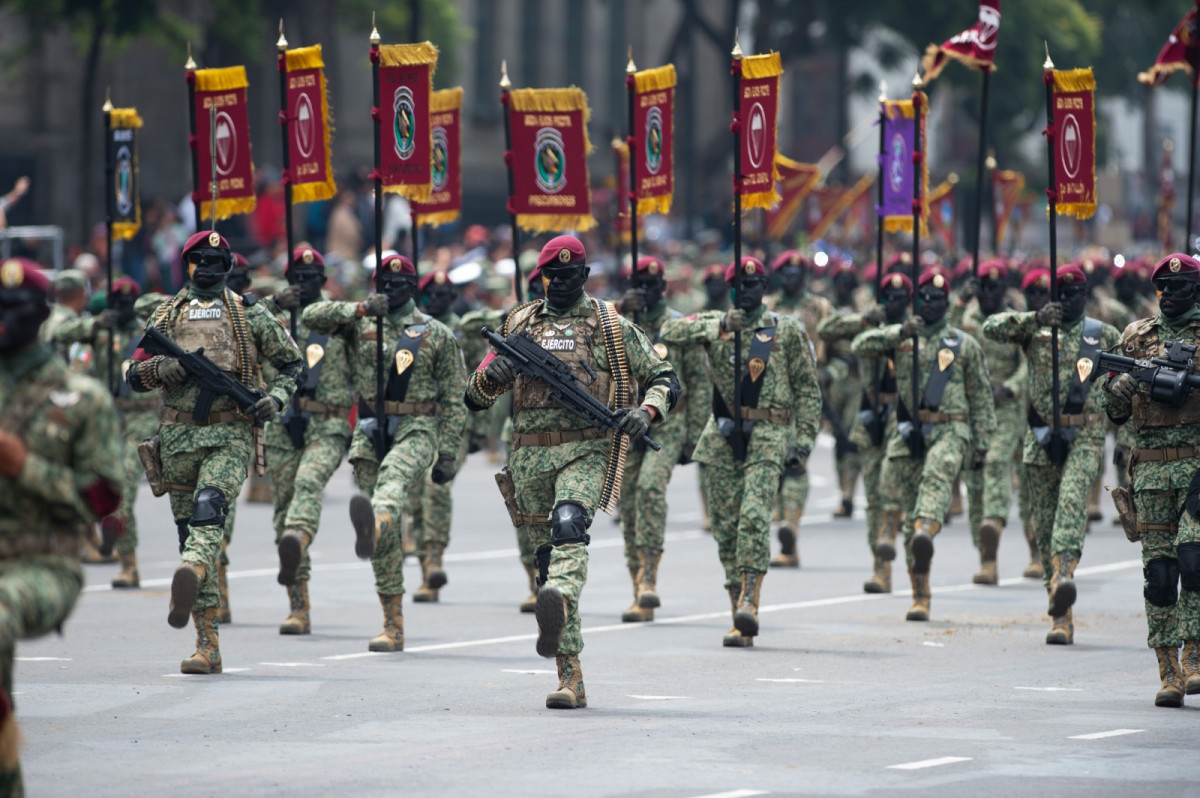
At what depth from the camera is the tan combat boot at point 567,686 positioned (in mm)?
10156

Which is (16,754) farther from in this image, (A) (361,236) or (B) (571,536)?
(A) (361,236)

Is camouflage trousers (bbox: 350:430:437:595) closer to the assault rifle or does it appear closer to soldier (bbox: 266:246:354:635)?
soldier (bbox: 266:246:354:635)

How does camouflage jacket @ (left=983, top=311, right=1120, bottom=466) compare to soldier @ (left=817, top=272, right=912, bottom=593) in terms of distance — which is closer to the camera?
camouflage jacket @ (left=983, top=311, right=1120, bottom=466)

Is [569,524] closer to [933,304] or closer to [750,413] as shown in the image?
[750,413]

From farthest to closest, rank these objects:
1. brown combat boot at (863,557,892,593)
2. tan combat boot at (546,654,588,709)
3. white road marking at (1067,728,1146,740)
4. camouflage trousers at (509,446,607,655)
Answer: brown combat boot at (863,557,892,593) < tan combat boot at (546,654,588,709) < camouflage trousers at (509,446,607,655) < white road marking at (1067,728,1146,740)

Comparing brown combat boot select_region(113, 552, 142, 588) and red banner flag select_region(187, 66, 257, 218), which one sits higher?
red banner flag select_region(187, 66, 257, 218)

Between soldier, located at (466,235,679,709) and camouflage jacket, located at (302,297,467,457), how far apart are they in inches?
75.1

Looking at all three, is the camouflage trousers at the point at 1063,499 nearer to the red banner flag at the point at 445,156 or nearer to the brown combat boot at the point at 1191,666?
the brown combat boot at the point at 1191,666

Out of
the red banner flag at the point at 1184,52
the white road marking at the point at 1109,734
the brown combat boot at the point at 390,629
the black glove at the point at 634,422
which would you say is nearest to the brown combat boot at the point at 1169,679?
the white road marking at the point at 1109,734

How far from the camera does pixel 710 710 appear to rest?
402 inches

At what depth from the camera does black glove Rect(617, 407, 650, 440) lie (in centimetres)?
1024

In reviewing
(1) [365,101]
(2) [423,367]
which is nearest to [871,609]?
(2) [423,367]

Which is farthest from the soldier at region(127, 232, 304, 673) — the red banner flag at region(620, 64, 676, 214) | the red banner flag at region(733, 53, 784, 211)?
the red banner flag at region(620, 64, 676, 214)

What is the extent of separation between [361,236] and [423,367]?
15230 millimetres
